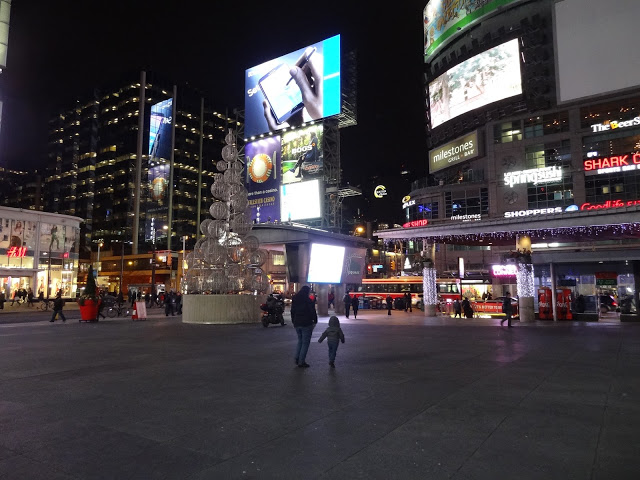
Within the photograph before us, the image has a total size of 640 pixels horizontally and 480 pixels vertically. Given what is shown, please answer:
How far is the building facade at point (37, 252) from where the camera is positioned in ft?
164

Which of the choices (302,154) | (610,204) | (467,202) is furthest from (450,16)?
(302,154)

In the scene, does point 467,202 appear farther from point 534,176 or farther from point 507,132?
point 507,132

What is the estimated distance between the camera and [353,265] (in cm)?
3316

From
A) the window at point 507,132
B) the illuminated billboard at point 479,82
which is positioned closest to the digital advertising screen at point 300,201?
the illuminated billboard at point 479,82

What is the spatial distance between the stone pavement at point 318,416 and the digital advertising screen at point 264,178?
34.4 meters

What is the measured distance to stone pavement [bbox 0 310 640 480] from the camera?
13.5 ft

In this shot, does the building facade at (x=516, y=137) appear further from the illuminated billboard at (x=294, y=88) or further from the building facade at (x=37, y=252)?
the building facade at (x=37, y=252)

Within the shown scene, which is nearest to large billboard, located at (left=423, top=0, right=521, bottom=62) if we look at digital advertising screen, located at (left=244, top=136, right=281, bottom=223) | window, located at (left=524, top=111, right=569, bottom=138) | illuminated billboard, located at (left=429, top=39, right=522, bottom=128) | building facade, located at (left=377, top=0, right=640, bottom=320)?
building facade, located at (left=377, top=0, right=640, bottom=320)

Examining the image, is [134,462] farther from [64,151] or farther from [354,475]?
[64,151]

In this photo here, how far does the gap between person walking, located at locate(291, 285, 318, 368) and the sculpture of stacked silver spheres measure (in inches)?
482

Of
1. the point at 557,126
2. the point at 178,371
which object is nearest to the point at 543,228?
the point at 178,371

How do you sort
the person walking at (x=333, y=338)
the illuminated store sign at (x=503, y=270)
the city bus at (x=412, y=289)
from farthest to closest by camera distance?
the illuminated store sign at (x=503, y=270)
the city bus at (x=412, y=289)
the person walking at (x=333, y=338)

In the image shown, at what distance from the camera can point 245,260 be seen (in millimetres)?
22359

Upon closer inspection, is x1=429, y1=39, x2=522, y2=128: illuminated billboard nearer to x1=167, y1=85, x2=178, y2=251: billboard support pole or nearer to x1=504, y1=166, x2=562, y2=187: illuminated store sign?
x1=504, y1=166, x2=562, y2=187: illuminated store sign
